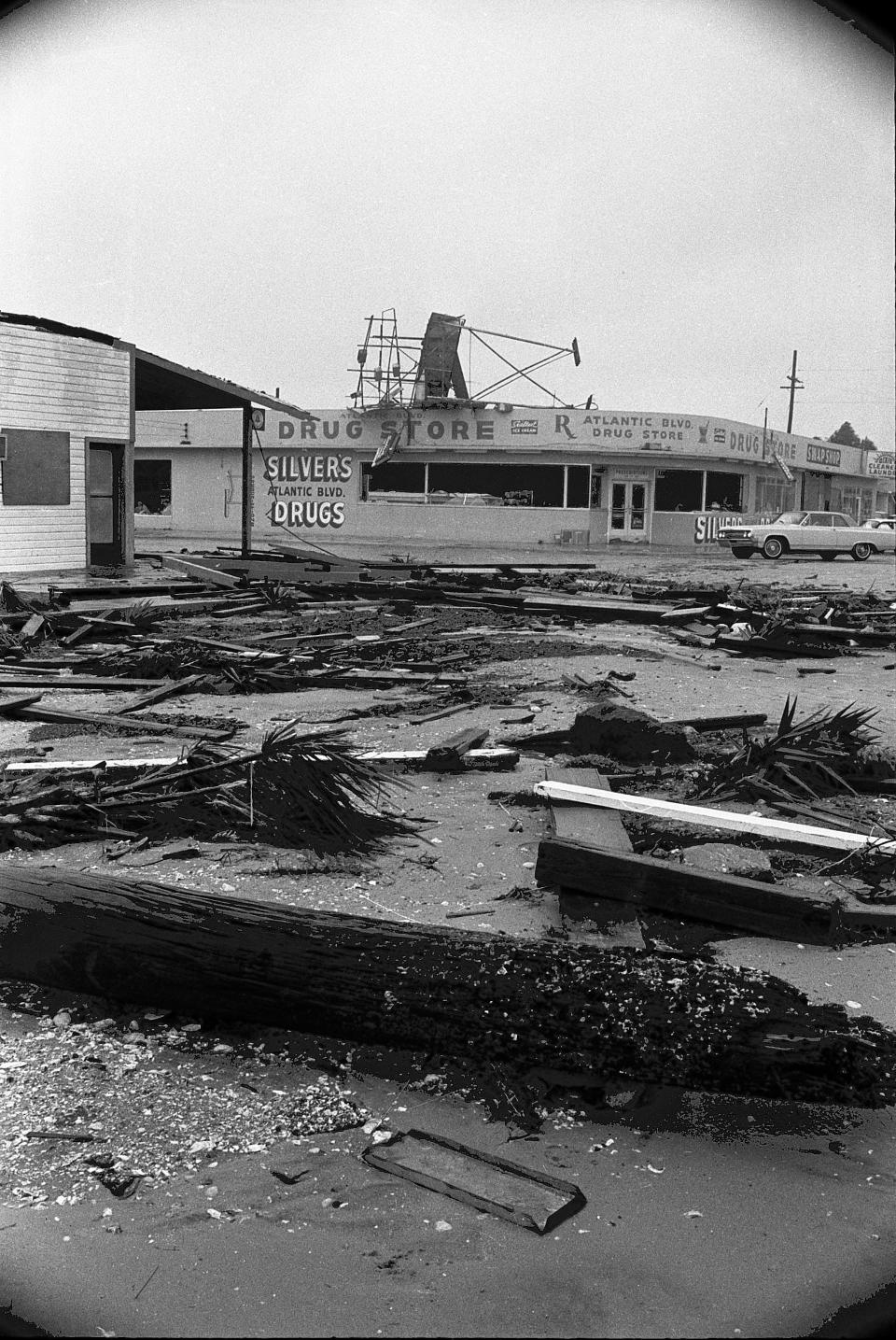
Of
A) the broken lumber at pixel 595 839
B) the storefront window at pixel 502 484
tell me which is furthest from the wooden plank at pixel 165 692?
the storefront window at pixel 502 484

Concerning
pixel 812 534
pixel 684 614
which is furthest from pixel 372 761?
pixel 812 534

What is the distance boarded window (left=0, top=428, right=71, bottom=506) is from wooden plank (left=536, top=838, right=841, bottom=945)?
19.6 metres

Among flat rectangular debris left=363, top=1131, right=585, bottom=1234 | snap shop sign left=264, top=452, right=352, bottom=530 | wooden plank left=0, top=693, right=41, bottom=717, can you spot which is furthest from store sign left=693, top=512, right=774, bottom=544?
flat rectangular debris left=363, top=1131, right=585, bottom=1234

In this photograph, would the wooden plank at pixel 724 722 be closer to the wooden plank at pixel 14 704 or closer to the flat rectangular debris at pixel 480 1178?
the wooden plank at pixel 14 704

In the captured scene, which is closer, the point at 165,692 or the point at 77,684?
the point at 165,692

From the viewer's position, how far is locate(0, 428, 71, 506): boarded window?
21.8 metres

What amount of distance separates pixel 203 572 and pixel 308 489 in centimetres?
2513

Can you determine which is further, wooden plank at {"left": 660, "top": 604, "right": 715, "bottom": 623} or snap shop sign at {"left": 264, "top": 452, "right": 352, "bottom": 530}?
snap shop sign at {"left": 264, "top": 452, "right": 352, "bottom": 530}

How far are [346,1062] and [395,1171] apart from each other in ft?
1.92

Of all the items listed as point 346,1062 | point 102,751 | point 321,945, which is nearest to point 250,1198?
point 346,1062

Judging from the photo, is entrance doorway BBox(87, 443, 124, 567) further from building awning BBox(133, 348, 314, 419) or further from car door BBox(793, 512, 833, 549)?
car door BBox(793, 512, 833, 549)

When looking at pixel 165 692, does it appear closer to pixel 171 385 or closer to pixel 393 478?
pixel 171 385

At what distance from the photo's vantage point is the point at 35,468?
872 inches

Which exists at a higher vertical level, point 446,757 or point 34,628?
point 34,628
